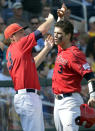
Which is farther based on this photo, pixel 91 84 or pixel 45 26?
pixel 45 26

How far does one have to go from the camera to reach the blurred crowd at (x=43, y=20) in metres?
8.34

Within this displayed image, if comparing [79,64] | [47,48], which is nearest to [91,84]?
[79,64]

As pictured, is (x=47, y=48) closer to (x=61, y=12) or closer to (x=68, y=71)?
(x=61, y=12)

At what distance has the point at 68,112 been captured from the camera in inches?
203

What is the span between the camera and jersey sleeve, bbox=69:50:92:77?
492 centimetres

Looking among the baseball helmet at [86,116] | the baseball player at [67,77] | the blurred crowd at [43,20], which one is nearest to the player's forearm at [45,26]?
the baseball player at [67,77]

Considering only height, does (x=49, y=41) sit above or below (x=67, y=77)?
above

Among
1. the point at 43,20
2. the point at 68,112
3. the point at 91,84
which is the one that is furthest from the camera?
the point at 43,20

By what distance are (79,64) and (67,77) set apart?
35 cm

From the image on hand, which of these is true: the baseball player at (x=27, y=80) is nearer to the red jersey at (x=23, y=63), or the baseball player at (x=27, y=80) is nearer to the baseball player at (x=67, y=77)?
the red jersey at (x=23, y=63)

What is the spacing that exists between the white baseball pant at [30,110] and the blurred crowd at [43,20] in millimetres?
2008

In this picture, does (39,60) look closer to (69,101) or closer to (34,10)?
(69,101)

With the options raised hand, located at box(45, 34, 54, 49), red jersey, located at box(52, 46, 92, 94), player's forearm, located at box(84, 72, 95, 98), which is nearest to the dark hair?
red jersey, located at box(52, 46, 92, 94)

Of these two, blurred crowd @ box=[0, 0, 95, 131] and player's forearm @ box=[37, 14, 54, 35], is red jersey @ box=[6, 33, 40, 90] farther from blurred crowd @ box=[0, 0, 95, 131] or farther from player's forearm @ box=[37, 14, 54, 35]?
blurred crowd @ box=[0, 0, 95, 131]
